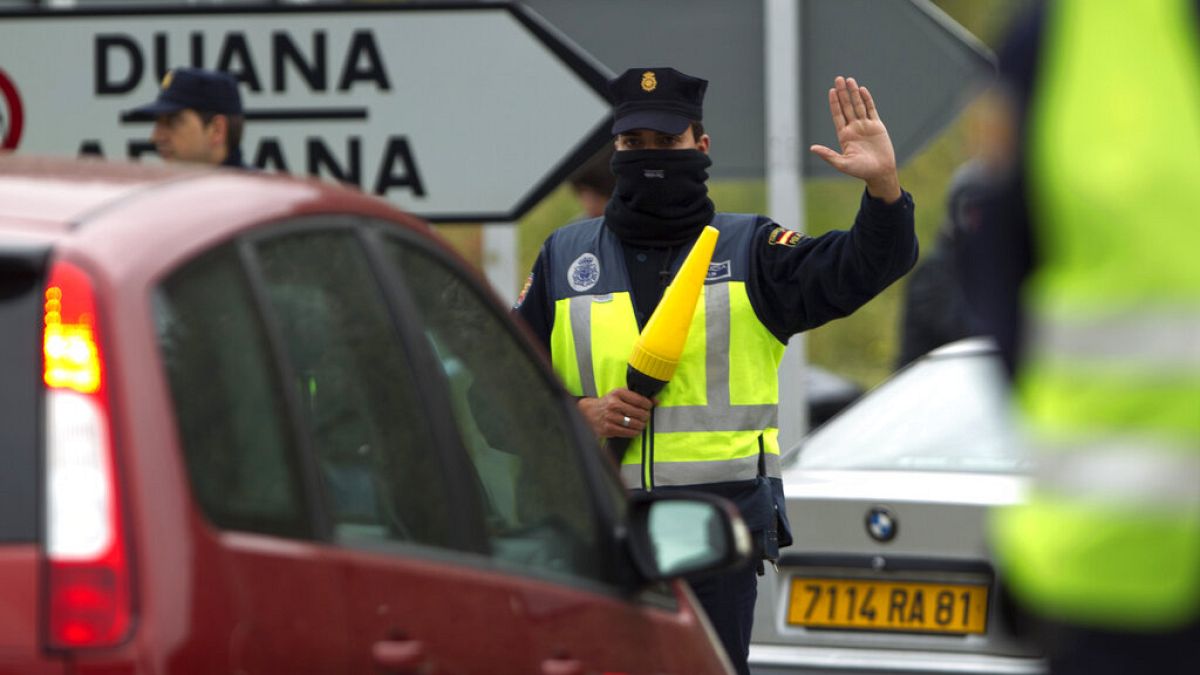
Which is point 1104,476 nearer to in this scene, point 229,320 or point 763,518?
point 229,320

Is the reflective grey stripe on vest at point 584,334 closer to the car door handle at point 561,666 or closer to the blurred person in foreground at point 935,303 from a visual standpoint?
the car door handle at point 561,666

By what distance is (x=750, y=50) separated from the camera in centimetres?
681

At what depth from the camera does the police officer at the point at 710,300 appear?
5.00m

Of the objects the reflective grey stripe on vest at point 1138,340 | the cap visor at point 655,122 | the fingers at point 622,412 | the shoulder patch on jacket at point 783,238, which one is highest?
the cap visor at point 655,122

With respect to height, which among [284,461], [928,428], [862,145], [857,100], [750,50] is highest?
[750,50]

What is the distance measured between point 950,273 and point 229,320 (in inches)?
287

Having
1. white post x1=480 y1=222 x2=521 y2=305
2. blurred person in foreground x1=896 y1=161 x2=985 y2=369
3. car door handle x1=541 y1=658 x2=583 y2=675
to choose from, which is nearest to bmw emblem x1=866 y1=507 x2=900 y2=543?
white post x1=480 y1=222 x2=521 y2=305

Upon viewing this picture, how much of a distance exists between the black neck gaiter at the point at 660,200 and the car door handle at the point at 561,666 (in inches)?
82.2

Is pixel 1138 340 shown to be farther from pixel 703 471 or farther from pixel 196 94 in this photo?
pixel 196 94

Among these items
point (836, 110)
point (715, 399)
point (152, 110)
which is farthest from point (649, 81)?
point (152, 110)

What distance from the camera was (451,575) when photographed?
2.99m

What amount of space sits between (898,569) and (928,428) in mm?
706

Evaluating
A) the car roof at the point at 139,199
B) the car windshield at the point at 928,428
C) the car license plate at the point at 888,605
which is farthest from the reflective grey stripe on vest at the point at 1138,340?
the car windshield at the point at 928,428

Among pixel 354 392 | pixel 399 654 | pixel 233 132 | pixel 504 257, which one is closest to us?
pixel 399 654
